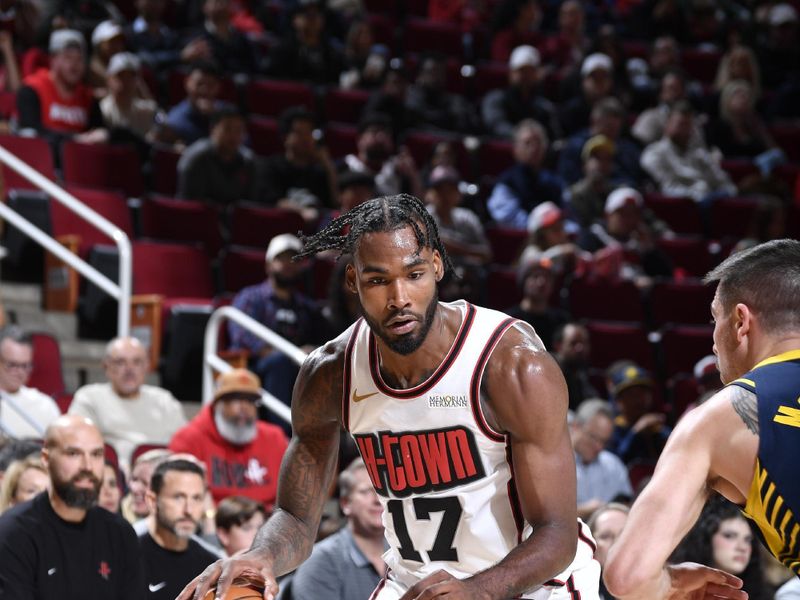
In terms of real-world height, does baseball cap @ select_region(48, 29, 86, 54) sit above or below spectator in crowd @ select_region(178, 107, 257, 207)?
above

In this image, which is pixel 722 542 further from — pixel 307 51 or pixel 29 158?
pixel 307 51

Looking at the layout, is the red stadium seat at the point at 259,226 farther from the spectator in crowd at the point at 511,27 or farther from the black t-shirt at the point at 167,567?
the spectator in crowd at the point at 511,27

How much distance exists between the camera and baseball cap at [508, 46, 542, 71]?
1165 cm

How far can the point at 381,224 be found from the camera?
11.1 ft

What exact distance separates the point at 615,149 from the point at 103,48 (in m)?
4.26

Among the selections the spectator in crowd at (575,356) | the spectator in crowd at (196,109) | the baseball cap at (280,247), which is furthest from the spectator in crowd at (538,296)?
the spectator in crowd at (196,109)

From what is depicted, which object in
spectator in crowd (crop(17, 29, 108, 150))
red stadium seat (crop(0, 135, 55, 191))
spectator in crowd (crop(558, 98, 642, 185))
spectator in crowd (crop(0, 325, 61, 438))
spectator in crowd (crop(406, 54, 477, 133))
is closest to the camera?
spectator in crowd (crop(0, 325, 61, 438))

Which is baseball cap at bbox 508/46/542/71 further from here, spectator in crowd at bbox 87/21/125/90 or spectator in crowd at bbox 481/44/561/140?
spectator in crowd at bbox 87/21/125/90

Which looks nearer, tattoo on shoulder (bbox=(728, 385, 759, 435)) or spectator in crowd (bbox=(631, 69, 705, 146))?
tattoo on shoulder (bbox=(728, 385, 759, 435))

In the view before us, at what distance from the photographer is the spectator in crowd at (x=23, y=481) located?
19.6 ft

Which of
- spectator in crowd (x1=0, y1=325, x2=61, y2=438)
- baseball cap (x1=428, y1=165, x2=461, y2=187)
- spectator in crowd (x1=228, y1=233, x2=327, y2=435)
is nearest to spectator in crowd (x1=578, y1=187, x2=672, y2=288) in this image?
baseball cap (x1=428, y1=165, x2=461, y2=187)

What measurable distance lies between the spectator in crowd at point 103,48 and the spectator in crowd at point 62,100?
440mm

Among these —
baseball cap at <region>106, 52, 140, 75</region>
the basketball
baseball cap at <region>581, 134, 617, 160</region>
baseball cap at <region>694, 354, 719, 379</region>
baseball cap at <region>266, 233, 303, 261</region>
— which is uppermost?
baseball cap at <region>106, 52, 140, 75</region>

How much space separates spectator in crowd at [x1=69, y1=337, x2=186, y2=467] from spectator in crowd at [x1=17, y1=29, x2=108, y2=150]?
2.30 metres
